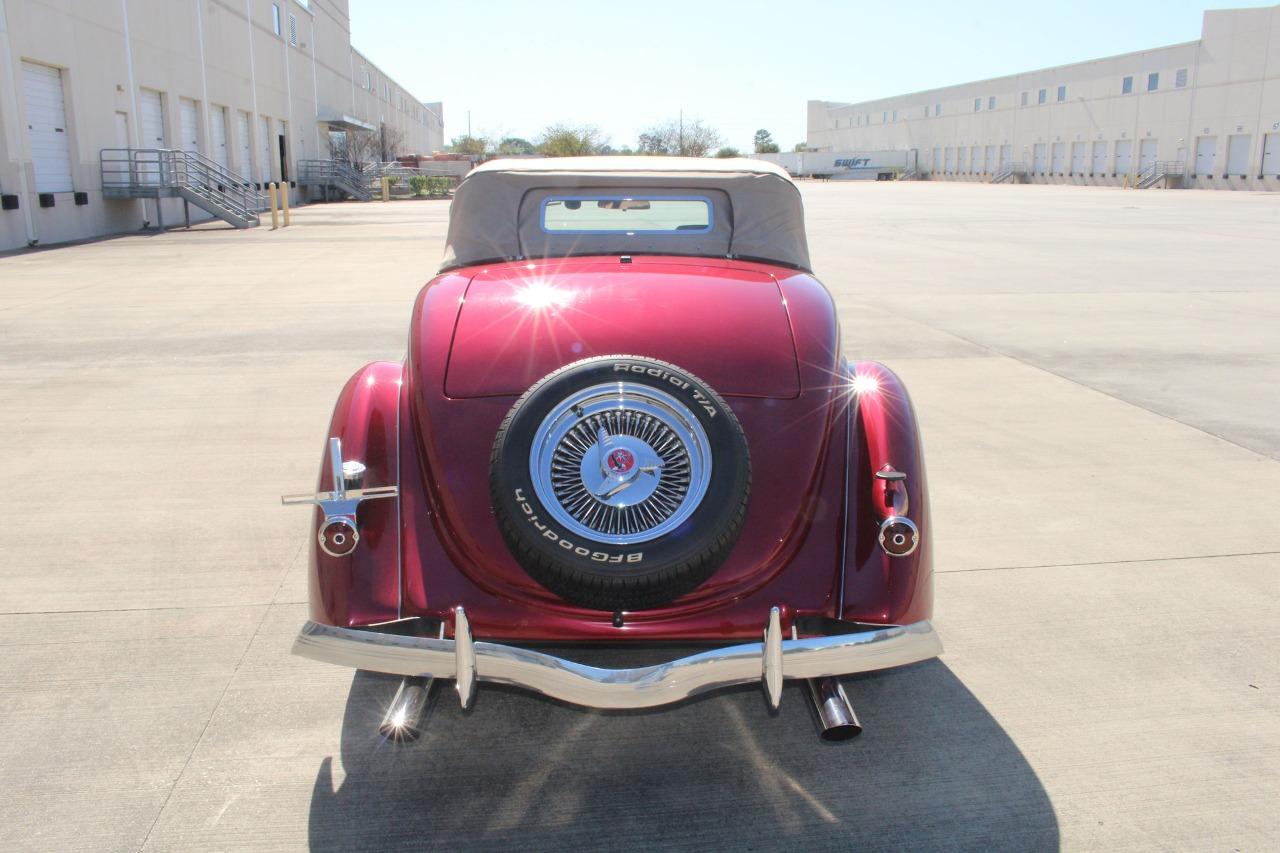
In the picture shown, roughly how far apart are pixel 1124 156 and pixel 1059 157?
7496 millimetres

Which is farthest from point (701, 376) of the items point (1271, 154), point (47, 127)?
point (1271, 154)

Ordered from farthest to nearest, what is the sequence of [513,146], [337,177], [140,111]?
[513,146] → [337,177] → [140,111]

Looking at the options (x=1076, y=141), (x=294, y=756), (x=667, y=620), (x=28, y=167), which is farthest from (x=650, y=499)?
(x=1076, y=141)

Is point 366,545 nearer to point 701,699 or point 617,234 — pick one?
point 701,699

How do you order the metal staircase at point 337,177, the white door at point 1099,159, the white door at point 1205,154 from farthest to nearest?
the white door at point 1099,159, the white door at point 1205,154, the metal staircase at point 337,177

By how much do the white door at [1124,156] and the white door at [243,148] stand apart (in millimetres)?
57149

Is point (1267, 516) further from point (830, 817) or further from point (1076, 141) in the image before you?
point (1076, 141)

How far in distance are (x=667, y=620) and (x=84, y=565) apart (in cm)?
283

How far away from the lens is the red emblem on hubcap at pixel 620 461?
2.61 m

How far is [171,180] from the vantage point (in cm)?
2455

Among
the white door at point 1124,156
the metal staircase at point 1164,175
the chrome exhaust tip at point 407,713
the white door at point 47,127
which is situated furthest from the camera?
the white door at point 1124,156

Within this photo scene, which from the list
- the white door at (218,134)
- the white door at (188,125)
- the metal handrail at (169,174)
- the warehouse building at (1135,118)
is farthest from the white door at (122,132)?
the warehouse building at (1135,118)

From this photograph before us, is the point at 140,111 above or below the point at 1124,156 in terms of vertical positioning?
below

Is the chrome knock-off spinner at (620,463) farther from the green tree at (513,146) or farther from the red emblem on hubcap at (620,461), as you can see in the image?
the green tree at (513,146)
